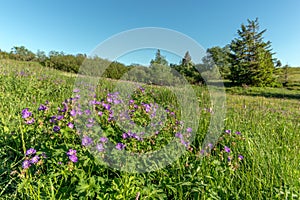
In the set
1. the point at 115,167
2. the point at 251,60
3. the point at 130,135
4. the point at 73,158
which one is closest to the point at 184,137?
the point at 130,135

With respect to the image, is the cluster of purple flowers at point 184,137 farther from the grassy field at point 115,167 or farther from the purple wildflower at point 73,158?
the purple wildflower at point 73,158

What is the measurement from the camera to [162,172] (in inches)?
61.7

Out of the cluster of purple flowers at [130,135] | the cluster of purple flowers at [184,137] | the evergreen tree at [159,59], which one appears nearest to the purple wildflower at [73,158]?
the cluster of purple flowers at [130,135]

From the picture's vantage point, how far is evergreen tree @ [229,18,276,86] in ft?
95.9

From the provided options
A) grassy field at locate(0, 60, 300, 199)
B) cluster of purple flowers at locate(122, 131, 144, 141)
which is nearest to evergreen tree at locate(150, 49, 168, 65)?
grassy field at locate(0, 60, 300, 199)

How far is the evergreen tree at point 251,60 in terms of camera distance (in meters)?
29.2

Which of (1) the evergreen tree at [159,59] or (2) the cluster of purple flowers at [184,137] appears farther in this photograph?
(1) the evergreen tree at [159,59]

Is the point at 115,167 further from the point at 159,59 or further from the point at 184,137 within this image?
the point at 159,59

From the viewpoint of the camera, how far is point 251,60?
3061 cm

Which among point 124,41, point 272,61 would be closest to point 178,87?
point 124,41

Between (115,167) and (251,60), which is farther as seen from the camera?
(251,60)

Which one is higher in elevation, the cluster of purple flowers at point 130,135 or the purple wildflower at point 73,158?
the cluster of purple flowers at point 130,135

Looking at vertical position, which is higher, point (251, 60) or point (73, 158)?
point (251, 60)

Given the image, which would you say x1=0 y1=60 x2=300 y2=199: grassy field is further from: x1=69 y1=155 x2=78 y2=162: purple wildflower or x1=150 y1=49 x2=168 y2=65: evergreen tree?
x1=150 y1=49 x2=168 y2=65: evergreen tree
